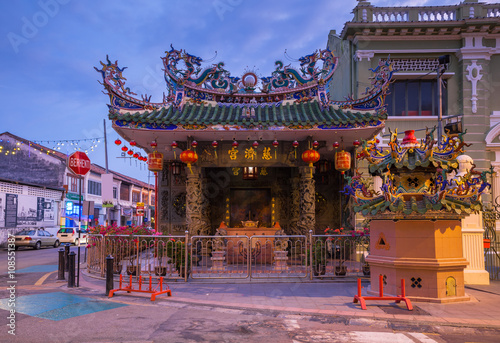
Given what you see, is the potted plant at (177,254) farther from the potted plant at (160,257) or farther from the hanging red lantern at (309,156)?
the hanging red lantern at (309,156)

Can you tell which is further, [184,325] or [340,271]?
[340,271]

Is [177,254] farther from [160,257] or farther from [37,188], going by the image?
[37,188]

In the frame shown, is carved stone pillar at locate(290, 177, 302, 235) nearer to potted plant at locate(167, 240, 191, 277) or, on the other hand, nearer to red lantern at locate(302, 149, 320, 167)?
red lantern at locate(302, 149, 320, 167)

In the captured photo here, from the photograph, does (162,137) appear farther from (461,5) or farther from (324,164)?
(461,5)

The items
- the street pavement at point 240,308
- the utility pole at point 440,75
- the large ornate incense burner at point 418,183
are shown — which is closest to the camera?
the street pavement at point 240,308

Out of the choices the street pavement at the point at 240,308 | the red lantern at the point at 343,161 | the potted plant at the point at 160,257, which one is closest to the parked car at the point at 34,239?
the street pavement at the point at 240,308

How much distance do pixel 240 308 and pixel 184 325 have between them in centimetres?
158

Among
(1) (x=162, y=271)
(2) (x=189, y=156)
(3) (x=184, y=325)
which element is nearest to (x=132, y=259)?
(1) (x=162, y=271)

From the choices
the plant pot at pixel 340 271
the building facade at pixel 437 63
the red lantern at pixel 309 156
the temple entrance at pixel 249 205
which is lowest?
the plant pot at pixel 340 271

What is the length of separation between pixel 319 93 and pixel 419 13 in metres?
7.20

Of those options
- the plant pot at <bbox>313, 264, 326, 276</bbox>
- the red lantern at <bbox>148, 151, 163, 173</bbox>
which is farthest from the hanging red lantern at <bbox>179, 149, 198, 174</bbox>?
the plant pot at <bbox>313, 264, 326, 276</bbox>

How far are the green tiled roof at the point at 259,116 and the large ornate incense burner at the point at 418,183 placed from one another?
3.90m

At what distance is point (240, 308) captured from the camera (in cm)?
831

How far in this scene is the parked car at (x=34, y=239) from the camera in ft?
88.7
